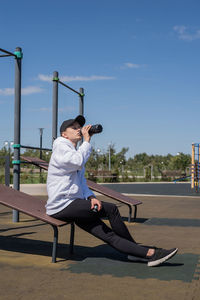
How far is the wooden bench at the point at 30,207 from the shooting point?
398cm

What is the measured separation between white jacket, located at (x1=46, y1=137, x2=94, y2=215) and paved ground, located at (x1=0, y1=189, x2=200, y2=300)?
25.9 inches

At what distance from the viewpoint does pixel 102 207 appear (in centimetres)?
393

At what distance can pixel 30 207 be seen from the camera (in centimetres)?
438

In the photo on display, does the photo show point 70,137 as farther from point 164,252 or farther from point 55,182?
point 164,252

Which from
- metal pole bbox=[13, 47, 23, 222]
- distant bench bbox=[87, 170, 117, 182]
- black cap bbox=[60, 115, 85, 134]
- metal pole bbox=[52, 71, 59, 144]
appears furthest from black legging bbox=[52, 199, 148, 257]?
distant bench bbox=[87, 170, 117, 182]

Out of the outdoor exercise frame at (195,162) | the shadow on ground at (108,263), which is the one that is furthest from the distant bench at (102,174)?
the shadow on ground at (108,263)

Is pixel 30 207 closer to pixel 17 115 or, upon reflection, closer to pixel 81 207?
pixel 81 207

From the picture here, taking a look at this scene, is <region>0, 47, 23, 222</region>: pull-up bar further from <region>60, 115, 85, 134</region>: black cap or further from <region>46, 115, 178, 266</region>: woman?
<region>46, 115, 178, 266</region>: woman

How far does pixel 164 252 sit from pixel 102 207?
74 cm

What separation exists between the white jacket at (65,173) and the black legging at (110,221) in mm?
86

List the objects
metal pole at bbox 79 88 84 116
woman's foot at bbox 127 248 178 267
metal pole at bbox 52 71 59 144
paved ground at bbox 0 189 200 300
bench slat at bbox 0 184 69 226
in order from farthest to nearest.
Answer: metal pole at bbox 79 88 84 116, metal pole at bbox 52 71 59 144, bench slat at bbox 0 184 69 226, woman's foot at bbox 127 248 178 267, paved ground at bbox 0 189 200 300

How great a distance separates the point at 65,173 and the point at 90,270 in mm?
963

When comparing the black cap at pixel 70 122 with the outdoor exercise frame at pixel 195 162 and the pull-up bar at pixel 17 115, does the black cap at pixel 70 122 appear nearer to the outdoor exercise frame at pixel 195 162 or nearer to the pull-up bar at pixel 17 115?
the pull-up bar at pixel 17 115

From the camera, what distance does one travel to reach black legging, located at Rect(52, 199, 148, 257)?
3844 mm
